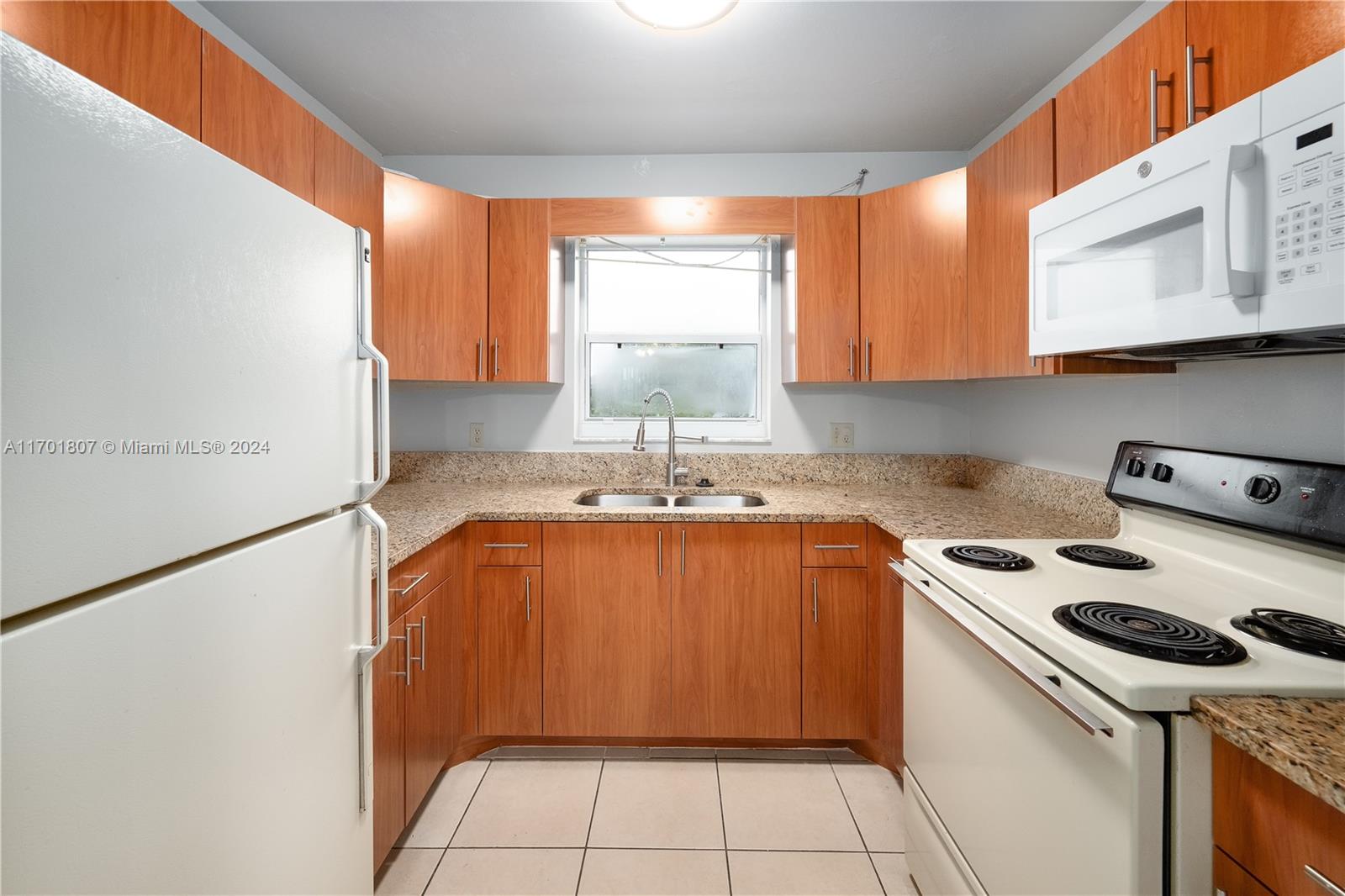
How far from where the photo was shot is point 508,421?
2729 mm

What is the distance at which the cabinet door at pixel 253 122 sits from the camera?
1271mm

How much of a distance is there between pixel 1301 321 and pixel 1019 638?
2.03ft

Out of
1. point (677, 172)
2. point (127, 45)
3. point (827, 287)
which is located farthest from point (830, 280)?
point (127, 45)

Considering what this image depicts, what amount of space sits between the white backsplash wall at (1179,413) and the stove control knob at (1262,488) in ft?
0.57

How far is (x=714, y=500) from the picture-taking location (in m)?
2.55

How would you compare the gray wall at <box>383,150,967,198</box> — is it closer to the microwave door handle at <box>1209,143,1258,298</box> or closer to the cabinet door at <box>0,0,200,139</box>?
the cabinet door at <box>0,0,200,139</box>

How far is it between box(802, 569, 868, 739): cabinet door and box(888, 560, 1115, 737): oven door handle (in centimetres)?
69

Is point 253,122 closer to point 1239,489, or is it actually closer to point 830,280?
point 830,280

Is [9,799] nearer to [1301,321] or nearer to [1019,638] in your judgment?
[1019,638]

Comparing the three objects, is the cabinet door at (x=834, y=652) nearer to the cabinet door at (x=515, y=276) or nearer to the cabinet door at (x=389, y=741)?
the cabinet door at (x=389, y=741)

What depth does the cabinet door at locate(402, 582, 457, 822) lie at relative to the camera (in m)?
1.60

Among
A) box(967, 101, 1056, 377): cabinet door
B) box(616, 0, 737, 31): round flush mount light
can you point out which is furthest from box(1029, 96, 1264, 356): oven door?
box(616, 0, 737, 31): round flush mount light

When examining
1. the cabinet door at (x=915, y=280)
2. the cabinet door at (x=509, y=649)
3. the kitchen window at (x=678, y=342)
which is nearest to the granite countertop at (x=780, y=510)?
the cabinet door at (x=509, y=649)

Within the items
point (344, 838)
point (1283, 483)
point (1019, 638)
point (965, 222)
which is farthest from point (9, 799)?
point (965, 222)
